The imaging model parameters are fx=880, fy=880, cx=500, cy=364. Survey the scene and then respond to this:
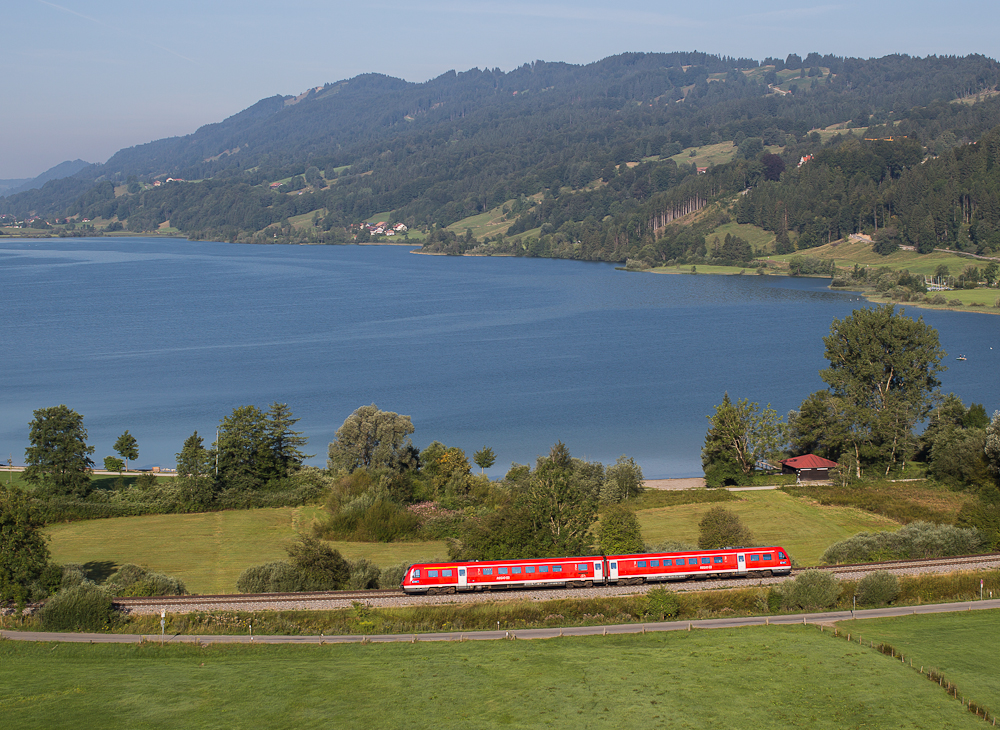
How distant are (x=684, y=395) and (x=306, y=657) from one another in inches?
2177

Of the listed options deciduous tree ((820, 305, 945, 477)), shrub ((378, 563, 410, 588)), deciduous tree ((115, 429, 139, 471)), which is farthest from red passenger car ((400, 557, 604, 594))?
deciduous tree ((820, 305, 945, 477))

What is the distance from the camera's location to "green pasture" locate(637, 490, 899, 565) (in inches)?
1420

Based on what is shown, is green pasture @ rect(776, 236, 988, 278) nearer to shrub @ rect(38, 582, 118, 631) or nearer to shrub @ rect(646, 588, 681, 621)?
shrub @ rect(646, 588, 681, 621)

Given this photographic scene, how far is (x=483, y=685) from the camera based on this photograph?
19625 mm

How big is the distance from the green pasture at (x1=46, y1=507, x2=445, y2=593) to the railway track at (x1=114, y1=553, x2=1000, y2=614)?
11.4 feet

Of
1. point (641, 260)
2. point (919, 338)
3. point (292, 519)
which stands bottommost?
point (292, 519)

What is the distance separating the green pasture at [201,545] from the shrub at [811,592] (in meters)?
14.2

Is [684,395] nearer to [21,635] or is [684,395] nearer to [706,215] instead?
[21,635]

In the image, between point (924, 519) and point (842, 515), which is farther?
point (842, 515)

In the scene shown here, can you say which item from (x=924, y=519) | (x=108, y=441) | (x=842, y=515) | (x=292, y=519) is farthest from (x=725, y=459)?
(x=108, y=441)

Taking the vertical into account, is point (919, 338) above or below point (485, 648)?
above

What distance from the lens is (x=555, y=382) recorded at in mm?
78312

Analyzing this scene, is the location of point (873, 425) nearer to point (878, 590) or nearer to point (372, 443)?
point (878, 590)

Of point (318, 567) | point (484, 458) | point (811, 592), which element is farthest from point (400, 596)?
point (484, 458)
